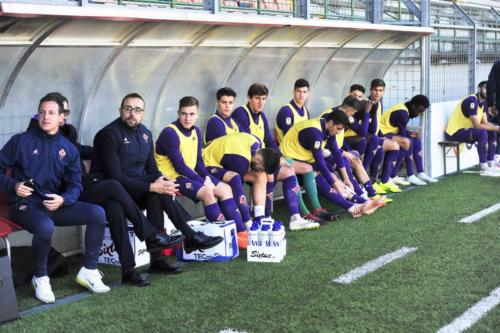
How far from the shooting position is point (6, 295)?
14.8 feet

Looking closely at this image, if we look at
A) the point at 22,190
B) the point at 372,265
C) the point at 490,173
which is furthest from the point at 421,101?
the point at 22,190

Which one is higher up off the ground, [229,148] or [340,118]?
[340,118]

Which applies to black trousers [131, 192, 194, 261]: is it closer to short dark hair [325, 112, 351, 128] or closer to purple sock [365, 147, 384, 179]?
short dark hair [325, 112, 351, 128]

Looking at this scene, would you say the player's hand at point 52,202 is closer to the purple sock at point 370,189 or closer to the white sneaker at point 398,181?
the purple sock at point 370,189

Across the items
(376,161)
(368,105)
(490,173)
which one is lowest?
(490,173)

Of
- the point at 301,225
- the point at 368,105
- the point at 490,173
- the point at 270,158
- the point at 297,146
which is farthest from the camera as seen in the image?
the point at 490,173

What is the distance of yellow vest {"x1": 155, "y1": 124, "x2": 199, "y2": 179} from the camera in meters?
6.62

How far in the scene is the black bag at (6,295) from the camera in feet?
14.7

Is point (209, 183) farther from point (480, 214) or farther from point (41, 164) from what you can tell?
point (480, 214)

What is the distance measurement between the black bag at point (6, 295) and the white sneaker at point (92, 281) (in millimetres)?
A: 681

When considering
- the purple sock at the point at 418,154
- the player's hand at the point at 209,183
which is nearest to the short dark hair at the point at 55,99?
the player's hand at the point at 209,183

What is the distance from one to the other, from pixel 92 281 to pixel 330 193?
344 cm

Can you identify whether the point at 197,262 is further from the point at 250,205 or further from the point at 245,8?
the point at 245,8

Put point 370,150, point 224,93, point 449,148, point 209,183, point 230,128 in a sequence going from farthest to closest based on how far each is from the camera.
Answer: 1. point 449,148
2. point 370,150
3. point 230,128
4. point 224,93
5. point 209,183
